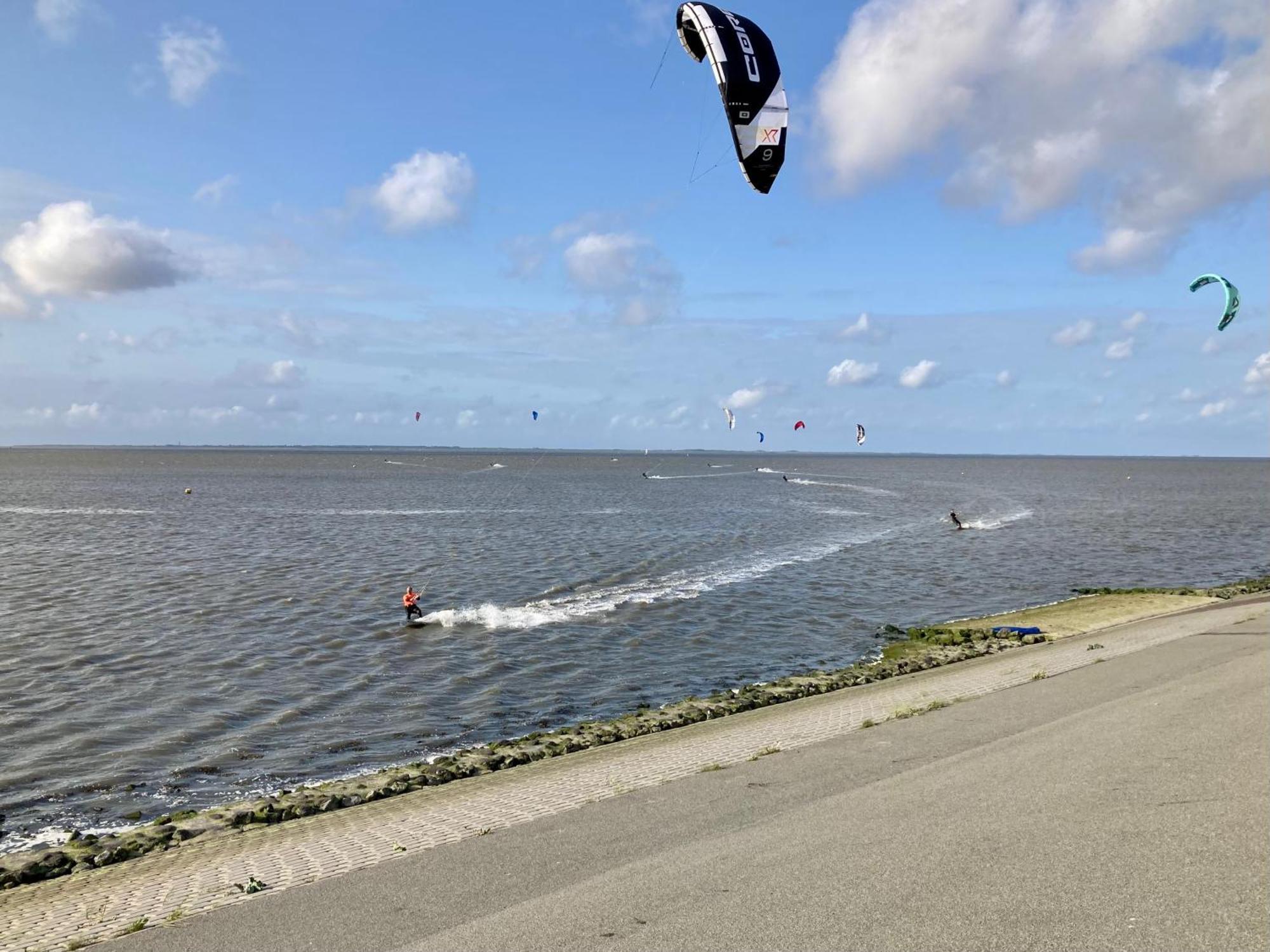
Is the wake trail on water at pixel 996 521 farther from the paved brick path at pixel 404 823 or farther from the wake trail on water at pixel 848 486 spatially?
the paved brick path at pixel 404 823

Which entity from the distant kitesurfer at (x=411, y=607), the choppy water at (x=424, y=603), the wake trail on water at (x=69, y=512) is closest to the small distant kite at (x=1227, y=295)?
the choppy water at (x=424, y=603)

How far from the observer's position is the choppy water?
15.6 meters

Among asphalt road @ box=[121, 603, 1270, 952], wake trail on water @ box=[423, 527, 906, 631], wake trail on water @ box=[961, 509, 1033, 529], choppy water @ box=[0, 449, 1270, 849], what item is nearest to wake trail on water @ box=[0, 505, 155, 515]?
choppy water @ box=[0, 449, 1270, 849]

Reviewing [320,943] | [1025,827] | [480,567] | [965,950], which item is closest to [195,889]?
[320,943]

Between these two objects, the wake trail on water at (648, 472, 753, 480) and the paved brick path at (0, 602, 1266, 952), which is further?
the wake trail on water at (648, 472, 753, 480)

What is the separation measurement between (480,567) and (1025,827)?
31.1 metres

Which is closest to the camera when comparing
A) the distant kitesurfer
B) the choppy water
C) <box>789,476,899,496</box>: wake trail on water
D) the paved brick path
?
the paved brick path

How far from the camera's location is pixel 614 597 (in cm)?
3077

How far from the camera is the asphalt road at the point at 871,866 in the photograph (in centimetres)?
705

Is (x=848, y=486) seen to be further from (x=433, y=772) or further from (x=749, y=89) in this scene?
(x=433, y=772)

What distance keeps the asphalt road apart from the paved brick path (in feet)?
1.89

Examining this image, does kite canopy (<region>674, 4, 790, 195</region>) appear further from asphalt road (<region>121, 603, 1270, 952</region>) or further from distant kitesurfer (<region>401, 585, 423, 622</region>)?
distant kitesurfer (<region>401, 585, 423, 622</region>)

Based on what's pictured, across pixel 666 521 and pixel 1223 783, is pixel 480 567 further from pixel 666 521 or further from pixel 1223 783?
pixel 1223 783

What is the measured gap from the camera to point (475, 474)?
499 ft
